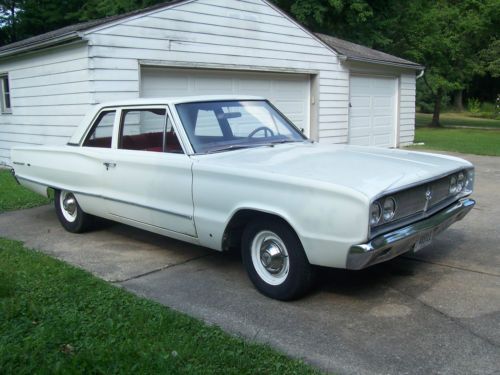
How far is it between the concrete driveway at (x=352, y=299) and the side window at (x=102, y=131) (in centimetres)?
110

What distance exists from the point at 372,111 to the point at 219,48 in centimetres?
627

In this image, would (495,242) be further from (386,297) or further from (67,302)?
(67,302)

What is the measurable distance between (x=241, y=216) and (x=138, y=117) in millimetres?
1902

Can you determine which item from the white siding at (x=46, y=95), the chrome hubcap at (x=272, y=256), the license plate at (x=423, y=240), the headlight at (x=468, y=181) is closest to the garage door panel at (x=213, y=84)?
the white siding at (x=46, y=95)

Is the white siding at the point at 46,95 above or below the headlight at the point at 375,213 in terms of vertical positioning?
above

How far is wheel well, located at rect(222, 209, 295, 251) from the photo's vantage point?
4398mm

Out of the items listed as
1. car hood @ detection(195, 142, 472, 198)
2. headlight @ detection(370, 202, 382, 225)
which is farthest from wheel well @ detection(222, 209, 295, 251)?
headlight @ detection(370, 202, 382, 225)

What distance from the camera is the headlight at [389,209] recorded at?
13.2 ft

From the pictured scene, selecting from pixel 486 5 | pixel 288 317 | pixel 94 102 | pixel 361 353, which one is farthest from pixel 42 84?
pixel 486 5

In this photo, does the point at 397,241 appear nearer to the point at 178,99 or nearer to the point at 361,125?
the point at 178,99

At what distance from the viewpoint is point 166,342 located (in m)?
3.49

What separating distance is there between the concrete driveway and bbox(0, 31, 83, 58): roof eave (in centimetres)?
397

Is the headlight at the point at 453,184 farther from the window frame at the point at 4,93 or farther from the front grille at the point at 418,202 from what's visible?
the window frame at the point at 4,93

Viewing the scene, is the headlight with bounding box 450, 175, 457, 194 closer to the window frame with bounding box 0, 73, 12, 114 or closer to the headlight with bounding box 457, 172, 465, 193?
the headlight with bounding box 457, 172, 465, 193
